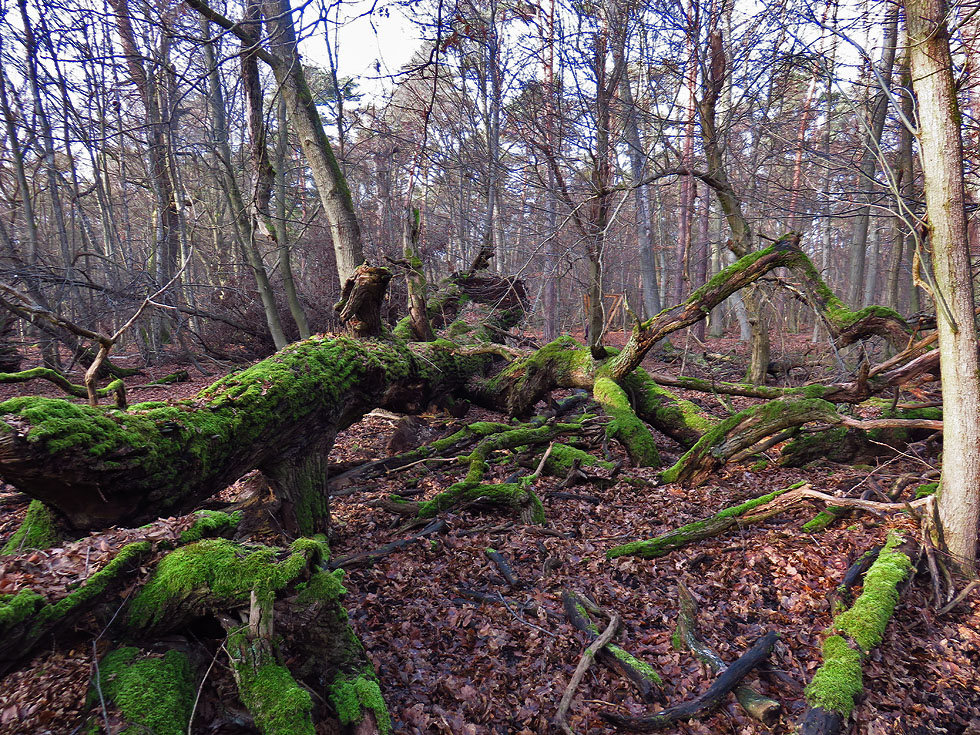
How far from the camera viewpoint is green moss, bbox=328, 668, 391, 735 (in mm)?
2549

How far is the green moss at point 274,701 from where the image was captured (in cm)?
217

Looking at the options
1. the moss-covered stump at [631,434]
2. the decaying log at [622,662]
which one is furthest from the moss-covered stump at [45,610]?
the moss-covered stump at [631,434]

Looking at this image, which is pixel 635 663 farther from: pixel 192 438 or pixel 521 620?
pixel 192 438

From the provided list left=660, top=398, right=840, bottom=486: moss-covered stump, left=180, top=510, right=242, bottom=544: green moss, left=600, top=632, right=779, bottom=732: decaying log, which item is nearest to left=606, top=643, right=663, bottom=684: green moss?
left=600, top=632, right=779, bottom=732: decaying log

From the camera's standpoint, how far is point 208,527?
3.07 m

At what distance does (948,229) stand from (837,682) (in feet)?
9.63

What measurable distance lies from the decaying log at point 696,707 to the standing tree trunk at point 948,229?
2.07 metres

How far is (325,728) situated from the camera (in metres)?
2.48

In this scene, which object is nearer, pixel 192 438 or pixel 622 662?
pixel 622 662

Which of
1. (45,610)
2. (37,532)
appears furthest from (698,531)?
(37,532)

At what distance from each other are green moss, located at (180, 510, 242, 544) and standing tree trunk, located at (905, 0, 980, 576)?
4854 mm

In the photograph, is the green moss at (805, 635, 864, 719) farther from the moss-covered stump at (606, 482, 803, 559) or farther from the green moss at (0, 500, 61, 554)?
the green moss at (0, 500, 61, 554)

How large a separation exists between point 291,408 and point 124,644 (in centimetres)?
249

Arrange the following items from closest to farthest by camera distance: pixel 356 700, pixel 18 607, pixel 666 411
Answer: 1. pixel 18 607
2. pixel 356 700
3. pixel 666 411
